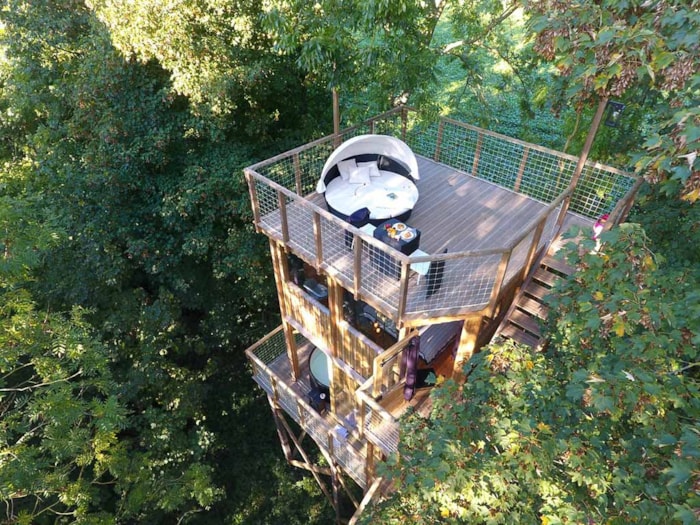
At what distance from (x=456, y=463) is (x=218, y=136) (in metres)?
8.32

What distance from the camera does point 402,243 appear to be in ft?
19.3

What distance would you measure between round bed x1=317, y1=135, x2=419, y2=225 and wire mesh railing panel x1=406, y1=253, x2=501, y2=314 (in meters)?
1.22

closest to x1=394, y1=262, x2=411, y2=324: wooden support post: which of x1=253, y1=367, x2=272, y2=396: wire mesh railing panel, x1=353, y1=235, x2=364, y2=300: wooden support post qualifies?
x1=353, y1=235, x2=364, y2=300: wooden support post

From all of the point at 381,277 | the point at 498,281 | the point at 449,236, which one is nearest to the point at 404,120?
the point at 449,236

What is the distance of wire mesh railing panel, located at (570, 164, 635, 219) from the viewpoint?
6727mm

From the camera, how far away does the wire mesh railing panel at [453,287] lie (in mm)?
5742

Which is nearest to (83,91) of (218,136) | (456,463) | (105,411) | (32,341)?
(218,136)

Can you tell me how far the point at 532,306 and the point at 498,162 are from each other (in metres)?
3.15

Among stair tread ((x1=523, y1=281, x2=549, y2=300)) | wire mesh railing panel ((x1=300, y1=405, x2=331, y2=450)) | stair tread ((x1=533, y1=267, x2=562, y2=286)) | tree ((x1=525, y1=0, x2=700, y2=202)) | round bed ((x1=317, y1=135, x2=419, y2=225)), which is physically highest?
tree ((x1=525, y1=0, x2=700, y2=202))

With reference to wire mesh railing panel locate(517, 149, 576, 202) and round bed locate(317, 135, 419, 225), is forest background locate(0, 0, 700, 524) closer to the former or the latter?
wire mesh railing panel locate(517, 149, 576, 202)

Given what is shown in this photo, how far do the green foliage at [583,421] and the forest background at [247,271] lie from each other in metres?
0.02

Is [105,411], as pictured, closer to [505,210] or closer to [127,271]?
[127,271]

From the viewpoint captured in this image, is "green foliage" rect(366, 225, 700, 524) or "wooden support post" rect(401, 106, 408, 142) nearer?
"green foliage" rect(366, 225, 700, 524)

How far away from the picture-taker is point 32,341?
6309 millimetres
